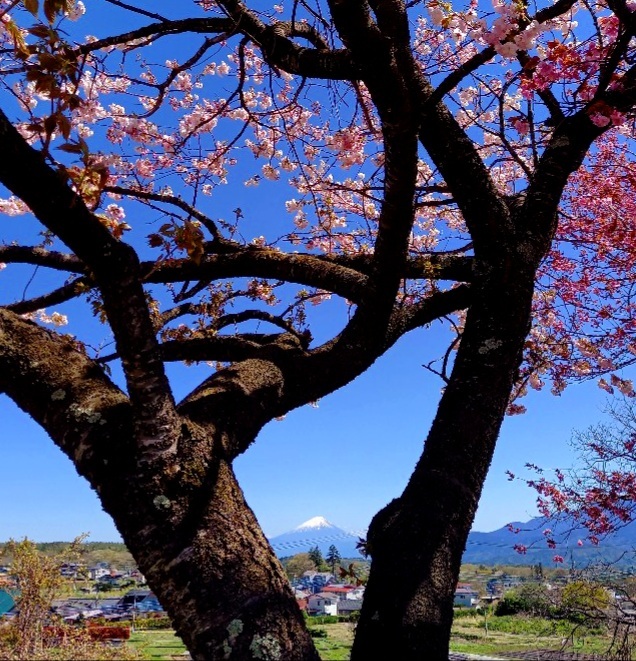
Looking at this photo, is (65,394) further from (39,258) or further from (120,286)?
(39,258)

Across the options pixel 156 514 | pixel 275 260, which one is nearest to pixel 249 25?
pixel 275 260

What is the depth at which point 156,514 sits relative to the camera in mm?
1487

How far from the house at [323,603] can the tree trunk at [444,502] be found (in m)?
45.1

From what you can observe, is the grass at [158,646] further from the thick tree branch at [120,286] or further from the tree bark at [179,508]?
the thick tree branch at [120,286]

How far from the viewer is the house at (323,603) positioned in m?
42.8

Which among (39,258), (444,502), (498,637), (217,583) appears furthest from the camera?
(498,637)

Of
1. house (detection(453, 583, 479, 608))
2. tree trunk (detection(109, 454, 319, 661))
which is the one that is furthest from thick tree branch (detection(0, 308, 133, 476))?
house (detection(453, 583, 479, 608))

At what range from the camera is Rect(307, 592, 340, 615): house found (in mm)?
42781

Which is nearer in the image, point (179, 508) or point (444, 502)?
point (179, 508)

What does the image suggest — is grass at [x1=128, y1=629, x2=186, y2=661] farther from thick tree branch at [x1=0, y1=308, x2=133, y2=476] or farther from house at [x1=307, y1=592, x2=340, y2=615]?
house at [x1=307, y1=592, x2=340, y2=615]

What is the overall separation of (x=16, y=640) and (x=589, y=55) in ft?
29.6

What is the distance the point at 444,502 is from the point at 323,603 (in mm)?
46264

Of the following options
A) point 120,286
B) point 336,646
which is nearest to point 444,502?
point 120,286

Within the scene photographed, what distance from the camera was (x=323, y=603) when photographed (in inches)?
1709
